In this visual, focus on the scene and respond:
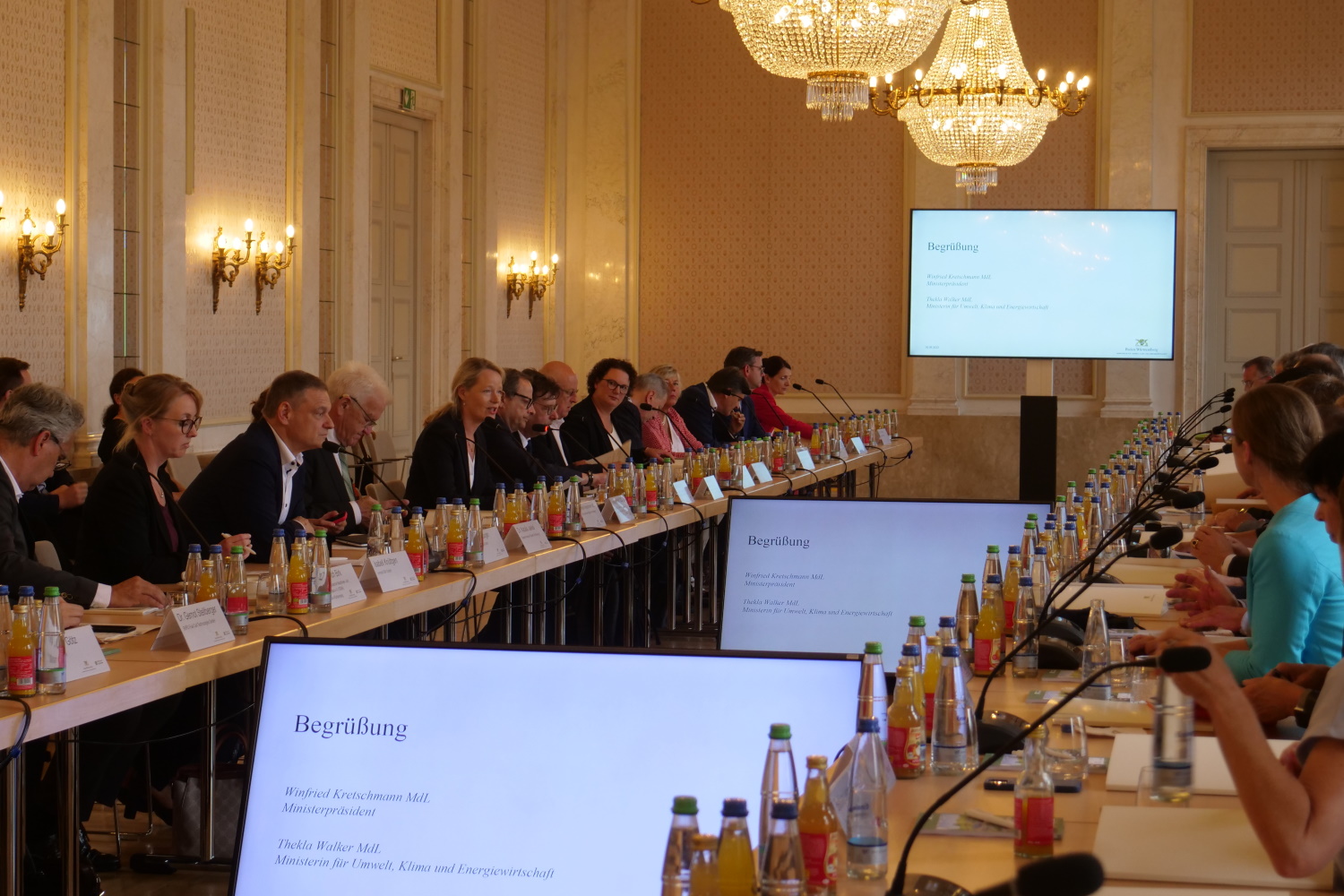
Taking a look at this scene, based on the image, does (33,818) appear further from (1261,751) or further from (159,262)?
(159,262)

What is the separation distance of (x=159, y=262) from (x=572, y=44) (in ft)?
17.9

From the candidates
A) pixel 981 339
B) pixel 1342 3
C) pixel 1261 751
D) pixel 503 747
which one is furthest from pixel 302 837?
pixel 1342 3

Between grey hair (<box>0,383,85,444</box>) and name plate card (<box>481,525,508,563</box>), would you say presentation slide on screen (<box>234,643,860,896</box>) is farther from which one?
name plate card (<box>481,525,508,563</box>)

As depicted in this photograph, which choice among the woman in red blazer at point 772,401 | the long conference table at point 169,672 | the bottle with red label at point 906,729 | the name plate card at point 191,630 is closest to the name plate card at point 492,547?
the long conference table at point 169,672

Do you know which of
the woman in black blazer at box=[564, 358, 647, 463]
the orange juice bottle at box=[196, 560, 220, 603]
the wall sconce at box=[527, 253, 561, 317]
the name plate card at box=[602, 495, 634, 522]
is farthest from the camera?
the wall sconce at box=[527, 253, 561, 317]

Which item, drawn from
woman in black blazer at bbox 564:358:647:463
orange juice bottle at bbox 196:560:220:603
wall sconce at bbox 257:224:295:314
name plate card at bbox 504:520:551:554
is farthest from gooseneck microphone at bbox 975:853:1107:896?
wall sconce at bbox 257:224:295:314

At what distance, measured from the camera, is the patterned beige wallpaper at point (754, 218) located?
1184 centimetres

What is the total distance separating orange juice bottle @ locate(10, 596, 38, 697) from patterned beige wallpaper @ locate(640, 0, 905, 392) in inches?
381

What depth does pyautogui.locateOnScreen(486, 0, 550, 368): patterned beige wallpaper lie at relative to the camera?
419 inches

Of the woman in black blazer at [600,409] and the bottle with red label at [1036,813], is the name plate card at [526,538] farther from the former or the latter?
the bottle with red label at [1036,813]

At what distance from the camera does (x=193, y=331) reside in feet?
25.2

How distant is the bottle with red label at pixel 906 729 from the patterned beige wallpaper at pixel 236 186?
243 inches

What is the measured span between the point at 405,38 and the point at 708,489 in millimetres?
4694

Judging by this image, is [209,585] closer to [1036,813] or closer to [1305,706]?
[1036,813]
